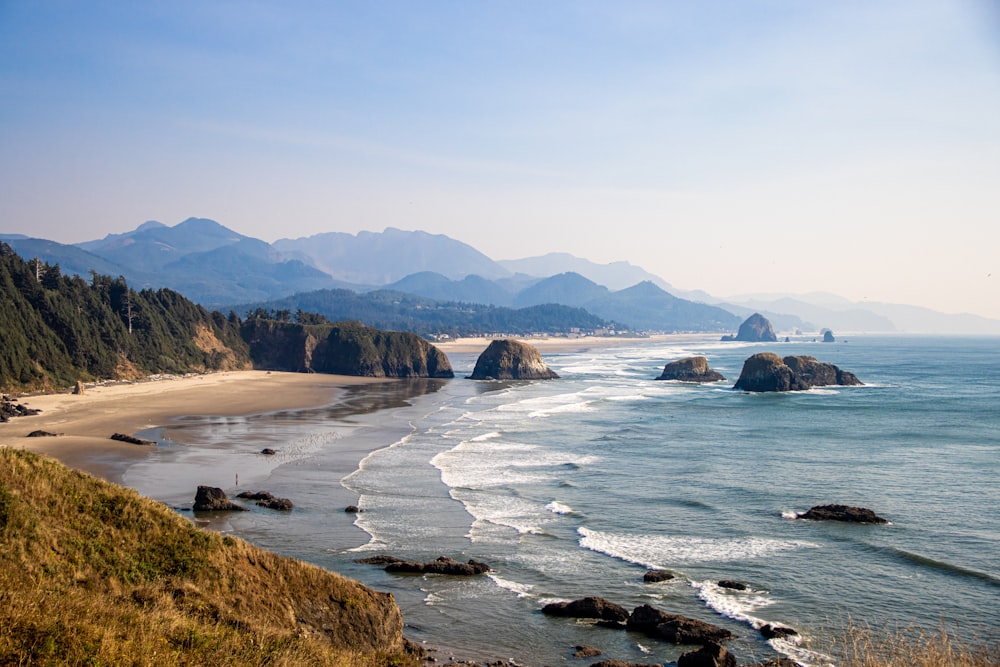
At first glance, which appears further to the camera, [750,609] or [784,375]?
[784,375]

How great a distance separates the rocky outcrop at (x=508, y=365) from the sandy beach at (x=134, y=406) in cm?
1468

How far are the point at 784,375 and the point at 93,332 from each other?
228ft

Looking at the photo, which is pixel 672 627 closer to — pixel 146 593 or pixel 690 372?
pixel 146 593

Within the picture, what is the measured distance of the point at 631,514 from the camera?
28.1 meters

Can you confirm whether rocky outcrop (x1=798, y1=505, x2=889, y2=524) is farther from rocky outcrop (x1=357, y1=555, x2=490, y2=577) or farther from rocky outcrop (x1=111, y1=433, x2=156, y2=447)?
rocky outcrop (x1=111, y1=433, x2=156, y2=447)

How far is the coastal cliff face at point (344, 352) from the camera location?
102312 millimetres

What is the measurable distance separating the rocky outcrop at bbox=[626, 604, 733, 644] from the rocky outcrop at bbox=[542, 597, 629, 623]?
334mm

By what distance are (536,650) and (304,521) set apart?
12.3 metres

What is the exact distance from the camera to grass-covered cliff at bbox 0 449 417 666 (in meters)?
8.72

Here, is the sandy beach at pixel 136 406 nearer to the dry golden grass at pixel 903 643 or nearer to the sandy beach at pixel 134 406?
the sandy beach at pixel 134 406

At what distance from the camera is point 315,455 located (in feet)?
132

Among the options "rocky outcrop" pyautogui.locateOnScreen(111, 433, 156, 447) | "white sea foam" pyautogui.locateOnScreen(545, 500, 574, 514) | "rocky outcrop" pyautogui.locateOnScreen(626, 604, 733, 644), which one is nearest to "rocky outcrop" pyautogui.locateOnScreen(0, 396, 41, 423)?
"rocky outcrop" pyautogui.locateOnScreen(111, 433, 156, 447)

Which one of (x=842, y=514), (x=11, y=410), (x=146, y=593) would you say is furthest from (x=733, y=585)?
(x=11, y=410)

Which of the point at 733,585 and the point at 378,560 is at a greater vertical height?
the point at 378,560
